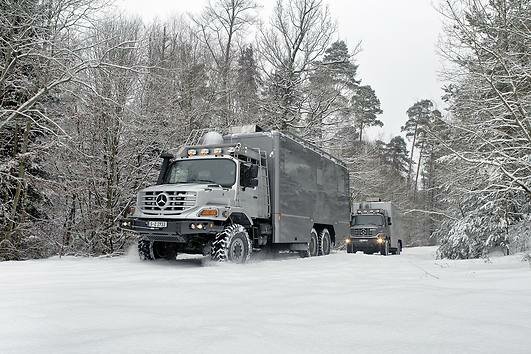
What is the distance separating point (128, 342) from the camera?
3.17m

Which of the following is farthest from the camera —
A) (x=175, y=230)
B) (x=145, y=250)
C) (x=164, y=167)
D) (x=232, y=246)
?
(x=164, y=167)

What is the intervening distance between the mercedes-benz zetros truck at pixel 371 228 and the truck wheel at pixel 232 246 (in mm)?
14639

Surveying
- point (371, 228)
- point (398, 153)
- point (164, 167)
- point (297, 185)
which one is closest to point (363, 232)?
point (371, 228)

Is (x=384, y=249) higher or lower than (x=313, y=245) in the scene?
lower

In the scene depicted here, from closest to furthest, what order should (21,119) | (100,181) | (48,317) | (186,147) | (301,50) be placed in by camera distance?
(48,317) → (186,147) → (21,119) → (100,181) → (301,50)

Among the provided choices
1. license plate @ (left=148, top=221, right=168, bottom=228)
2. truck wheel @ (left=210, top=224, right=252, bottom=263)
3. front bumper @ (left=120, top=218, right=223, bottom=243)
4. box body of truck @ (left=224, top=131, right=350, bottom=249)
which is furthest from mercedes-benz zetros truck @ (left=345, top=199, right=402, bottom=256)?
license plate @ (left=148, top=221, right=168, bottom=228)

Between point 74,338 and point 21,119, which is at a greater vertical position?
point 21,119

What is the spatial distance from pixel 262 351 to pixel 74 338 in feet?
4.52

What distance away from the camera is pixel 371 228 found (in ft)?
82.6

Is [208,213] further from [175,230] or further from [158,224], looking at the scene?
[158,224]

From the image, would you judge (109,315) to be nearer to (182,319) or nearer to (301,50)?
(182,319)

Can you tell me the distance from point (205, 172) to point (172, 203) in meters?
1.38

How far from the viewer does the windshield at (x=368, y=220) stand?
2542 cm

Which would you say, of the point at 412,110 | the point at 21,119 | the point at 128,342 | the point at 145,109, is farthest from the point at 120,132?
the point at 412,110
